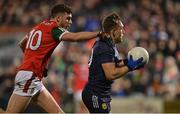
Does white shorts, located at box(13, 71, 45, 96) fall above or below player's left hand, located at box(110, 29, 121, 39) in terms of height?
below

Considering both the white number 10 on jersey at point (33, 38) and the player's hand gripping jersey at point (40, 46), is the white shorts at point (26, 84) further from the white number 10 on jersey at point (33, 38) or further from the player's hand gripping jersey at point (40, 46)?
the white number 10 on jersey at point (33, 38)

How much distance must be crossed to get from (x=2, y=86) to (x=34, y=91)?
19.3 ft

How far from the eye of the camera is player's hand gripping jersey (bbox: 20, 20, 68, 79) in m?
9.46

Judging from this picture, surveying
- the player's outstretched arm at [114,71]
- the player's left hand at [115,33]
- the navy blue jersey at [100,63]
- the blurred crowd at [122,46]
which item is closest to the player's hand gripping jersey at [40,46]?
the navy blue jersey at [100,63]

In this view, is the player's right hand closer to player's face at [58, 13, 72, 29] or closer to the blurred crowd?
player's face at [58, 13, 72, 29]

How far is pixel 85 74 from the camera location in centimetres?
1614

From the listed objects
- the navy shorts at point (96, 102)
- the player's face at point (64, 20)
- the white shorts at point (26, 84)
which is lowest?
the navy shorts at point (96, 102)

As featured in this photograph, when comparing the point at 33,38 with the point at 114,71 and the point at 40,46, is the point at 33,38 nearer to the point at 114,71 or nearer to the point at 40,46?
the point at 40,46

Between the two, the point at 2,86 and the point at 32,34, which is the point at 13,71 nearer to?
the point at 2,86

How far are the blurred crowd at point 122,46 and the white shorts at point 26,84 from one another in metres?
4.19

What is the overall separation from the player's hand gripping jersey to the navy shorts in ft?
2.63

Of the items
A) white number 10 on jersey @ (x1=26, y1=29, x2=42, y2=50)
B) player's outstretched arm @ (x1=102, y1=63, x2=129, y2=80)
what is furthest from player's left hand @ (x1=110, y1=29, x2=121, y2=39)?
white number 10 on jersey @ (x1=26, y1=29, x2=42, y2=50)

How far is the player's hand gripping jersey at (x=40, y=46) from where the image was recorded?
9461mm

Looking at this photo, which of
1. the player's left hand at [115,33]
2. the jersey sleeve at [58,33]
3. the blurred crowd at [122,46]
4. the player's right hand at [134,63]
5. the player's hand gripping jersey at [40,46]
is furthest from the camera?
the blurred crowd at [122,46]
